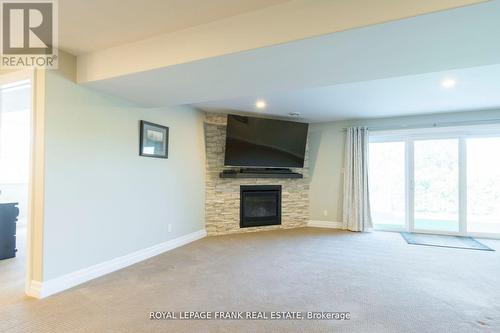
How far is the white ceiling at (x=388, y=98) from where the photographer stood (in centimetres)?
347

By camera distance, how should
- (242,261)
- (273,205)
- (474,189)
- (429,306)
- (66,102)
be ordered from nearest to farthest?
(429,306)
(66,102)
(242,261)
(474,189)
(273,205)

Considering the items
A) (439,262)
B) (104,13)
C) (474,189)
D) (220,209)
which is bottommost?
(439,262)

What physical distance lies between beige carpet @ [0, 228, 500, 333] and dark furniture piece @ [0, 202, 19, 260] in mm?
1795

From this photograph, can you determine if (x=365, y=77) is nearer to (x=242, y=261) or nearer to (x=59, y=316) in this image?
(x=242, y=261)

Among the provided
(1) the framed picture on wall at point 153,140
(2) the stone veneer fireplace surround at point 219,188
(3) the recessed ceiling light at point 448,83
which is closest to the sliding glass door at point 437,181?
(3) the recessed ceiling light at point 448,83

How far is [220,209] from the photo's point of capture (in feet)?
17.4

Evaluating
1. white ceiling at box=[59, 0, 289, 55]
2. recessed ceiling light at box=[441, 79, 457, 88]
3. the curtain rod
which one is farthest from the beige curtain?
white ceiling at box=[59, 0, 289, 55]

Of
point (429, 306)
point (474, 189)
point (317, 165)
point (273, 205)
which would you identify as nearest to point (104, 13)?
point (429, 306)

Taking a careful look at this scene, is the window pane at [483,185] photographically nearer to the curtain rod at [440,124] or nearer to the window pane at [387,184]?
the curtain rod at [440,124]

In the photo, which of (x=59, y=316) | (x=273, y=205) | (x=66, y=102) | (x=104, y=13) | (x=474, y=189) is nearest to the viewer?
(x=104, y=13)

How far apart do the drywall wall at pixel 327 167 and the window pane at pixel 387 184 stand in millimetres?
598

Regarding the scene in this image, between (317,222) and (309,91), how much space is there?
131 inches

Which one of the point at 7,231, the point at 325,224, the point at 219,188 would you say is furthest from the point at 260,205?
the point at 7,231

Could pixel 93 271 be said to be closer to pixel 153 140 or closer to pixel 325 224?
pixel 153 140
